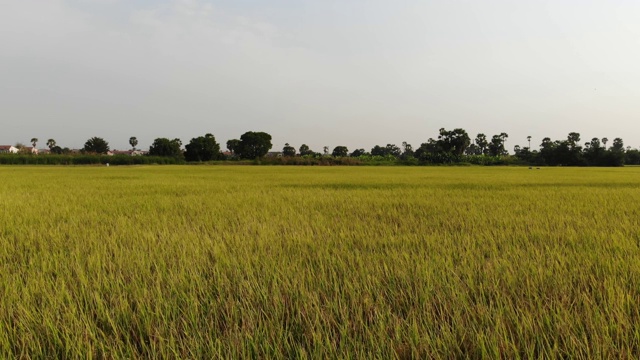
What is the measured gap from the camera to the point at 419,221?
11.1ft

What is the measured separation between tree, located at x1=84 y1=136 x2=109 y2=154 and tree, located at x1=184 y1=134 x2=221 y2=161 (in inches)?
1401

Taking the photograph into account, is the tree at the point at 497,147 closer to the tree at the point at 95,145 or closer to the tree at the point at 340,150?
the tree at the point at 340,150

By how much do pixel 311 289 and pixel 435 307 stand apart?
52cm

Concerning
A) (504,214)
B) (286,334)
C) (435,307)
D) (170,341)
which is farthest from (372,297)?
(504,214)

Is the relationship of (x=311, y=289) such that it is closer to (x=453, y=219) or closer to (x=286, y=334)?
(x=286, y=334)

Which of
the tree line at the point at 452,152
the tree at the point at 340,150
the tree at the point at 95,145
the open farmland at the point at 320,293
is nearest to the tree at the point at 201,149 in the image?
the tree line at the point at 452,152

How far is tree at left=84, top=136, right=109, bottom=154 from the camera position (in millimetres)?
75812

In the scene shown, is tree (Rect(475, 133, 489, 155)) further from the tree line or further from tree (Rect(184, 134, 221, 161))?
tree (Rect(184, 134, 221, 161))

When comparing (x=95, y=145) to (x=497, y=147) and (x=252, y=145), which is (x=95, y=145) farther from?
(x=497, y=147)

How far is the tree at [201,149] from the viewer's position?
54125 mm

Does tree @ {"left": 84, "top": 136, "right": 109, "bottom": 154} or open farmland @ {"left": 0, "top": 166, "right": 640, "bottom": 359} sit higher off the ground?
tree @ {"left": 84, "top": 136, "right": 109, "bottom": 154}

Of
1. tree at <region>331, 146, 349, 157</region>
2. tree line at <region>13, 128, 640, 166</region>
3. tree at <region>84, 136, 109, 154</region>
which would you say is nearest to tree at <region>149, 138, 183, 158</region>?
tree line at <region>13, 128, 640, 166</region>

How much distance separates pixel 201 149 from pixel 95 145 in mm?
39731

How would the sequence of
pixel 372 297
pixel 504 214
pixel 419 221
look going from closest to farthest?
pixel 372 297
pixel 419 221
pixel 504 214
